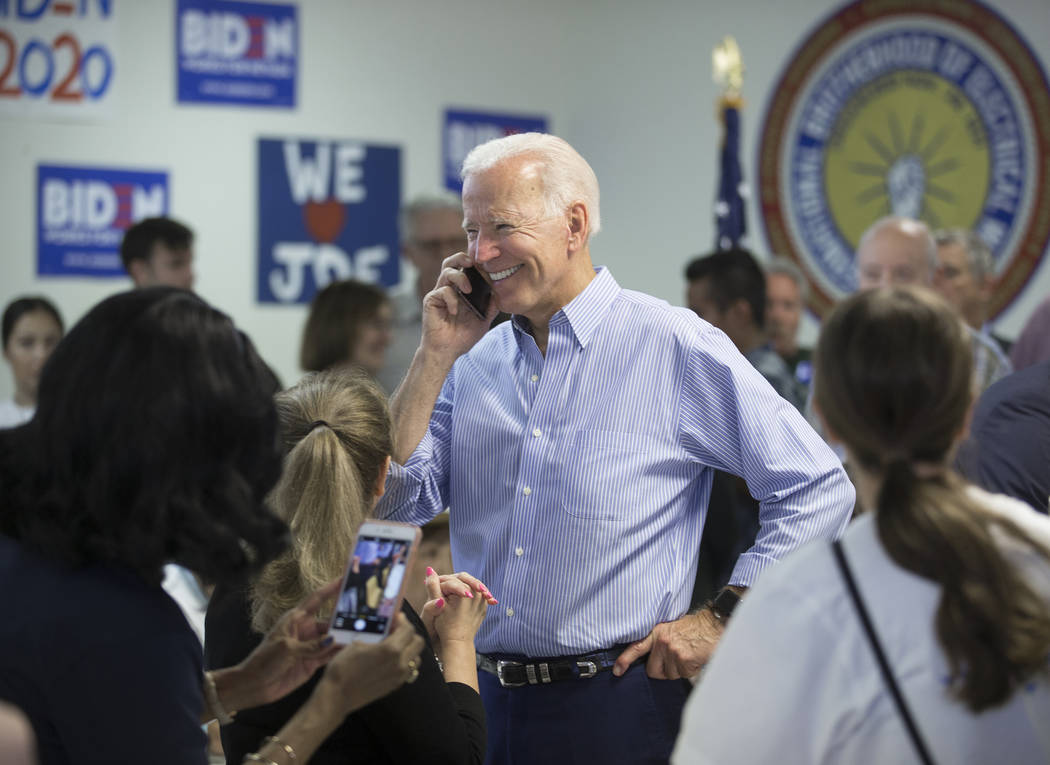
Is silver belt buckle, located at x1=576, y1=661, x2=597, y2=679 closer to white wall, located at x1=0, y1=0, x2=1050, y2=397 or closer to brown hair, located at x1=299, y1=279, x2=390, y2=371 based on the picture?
brown hair, located at x1=299, y1=279, x2=390, y2=371

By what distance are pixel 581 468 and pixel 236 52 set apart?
412 cm

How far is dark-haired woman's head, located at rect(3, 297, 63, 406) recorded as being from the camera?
4926 millimetres

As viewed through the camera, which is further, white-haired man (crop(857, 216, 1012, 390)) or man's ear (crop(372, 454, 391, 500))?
white-haired man (crop(857, 216, 1012, 390))

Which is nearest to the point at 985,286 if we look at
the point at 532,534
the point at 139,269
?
the point at 532,534

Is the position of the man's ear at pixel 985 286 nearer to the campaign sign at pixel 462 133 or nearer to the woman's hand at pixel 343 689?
the campaign sign at pixel 462 133

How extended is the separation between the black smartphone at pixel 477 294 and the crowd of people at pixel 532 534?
0.06ft

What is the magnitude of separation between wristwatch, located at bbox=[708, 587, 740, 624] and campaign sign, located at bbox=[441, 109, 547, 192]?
422 cm

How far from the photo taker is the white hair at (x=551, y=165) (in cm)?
227

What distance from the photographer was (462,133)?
6.15m

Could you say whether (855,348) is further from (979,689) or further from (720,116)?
(720,116)

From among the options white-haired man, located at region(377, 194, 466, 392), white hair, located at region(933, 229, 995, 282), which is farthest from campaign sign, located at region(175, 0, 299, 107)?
white hair, located at region(933, 229, 995, 282)

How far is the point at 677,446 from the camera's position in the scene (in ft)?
7.30

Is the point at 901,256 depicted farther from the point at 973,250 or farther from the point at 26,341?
the point at 26,341

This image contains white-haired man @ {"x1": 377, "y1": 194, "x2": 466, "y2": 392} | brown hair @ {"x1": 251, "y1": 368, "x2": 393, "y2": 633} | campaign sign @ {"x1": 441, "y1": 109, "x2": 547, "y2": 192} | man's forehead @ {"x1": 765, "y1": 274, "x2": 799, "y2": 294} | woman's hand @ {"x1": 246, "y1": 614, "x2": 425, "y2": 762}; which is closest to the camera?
woman's hand @ {"x1": 246, "y1": 614, "x2": 425, "y2": 762}
